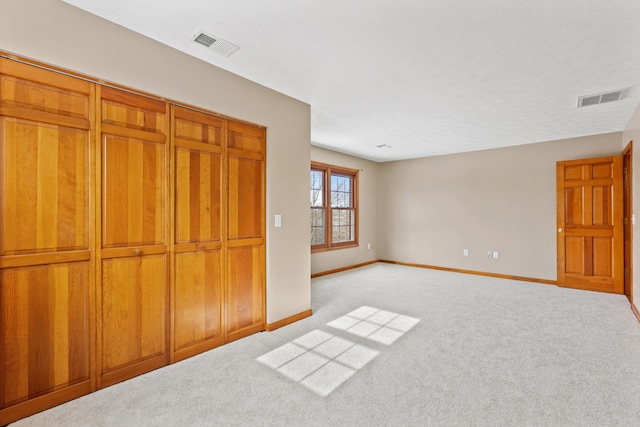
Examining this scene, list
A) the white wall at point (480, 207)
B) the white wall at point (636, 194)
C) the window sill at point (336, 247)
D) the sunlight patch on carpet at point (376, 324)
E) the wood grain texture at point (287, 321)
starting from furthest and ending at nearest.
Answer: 1. the window sill at point (336, 247)
2. the white wall at point (480, 207)
3. the white wall at point (636, 194)
4. the wood grain texture at point (287, 321)
5. the sunlight patch on carpet at point (376, 324)

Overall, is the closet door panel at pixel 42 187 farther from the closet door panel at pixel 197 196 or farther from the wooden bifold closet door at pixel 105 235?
the closet door panel at pixel 197 196

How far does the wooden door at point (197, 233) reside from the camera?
245cm

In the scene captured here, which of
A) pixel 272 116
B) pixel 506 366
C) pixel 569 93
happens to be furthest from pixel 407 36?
pixel 506 366

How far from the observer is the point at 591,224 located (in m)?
4.68

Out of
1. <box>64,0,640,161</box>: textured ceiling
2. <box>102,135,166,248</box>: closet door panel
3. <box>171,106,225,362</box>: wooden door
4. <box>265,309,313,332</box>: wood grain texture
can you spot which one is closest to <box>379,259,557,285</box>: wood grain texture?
<box>64,0,640,161</box>: textured ceiling

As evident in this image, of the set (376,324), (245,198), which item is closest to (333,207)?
(376,324)

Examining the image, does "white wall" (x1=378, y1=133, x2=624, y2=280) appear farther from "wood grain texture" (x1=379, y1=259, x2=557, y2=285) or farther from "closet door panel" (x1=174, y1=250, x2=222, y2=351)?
"closet door panel" (x1=174, y1=250, x2=222, y2=351)

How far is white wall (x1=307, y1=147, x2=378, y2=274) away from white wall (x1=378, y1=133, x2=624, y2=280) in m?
0.24

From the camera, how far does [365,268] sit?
6.55m

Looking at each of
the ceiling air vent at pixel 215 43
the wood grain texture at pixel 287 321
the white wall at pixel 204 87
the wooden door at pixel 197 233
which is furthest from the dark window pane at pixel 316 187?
the ceiling air vent at pixel 215 43

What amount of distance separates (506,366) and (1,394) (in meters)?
3.35

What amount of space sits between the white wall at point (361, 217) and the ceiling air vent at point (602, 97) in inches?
148

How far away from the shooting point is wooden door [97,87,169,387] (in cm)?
207

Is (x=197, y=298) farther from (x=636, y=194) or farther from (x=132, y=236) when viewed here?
(x=636, y=194)
